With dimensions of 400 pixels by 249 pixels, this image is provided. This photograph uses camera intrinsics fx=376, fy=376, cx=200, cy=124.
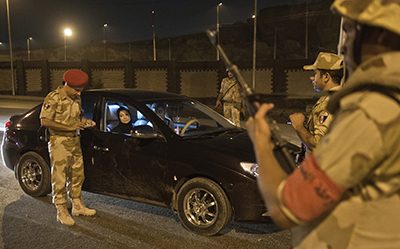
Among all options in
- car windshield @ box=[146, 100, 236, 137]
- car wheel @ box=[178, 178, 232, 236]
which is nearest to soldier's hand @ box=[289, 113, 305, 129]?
car wheel @ box=[178, 178, 232, 236]

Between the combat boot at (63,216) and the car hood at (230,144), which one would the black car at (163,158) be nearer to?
the car hood at (230,144)

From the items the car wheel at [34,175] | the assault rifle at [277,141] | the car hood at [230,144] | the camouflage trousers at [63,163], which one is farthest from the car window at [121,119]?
the assault rifle at [277,141]

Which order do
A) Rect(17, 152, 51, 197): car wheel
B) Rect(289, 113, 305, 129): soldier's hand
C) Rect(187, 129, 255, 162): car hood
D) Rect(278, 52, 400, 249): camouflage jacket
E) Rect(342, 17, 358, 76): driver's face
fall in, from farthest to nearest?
Rect(17, 152, 51, 197): car wheel
Rect(187, 129, 255, 162): car hood
Rect(289, 113, 305, 129): soldier's hand
Rect(342, 17, 358, 76): driver's face
Rect(278, 52, 400, 249): camouflage jacket

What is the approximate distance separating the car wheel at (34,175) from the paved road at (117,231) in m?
0.28

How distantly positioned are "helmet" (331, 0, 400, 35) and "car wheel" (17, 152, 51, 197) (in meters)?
5.25

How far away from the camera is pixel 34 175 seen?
566 cm

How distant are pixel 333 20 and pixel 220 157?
Answer: 4797 inches

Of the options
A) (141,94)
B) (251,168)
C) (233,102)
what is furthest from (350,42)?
(233,102)

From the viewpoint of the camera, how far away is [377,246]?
1.09m

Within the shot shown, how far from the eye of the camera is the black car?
4.13 meters

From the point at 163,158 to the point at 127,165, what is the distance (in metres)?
0.56

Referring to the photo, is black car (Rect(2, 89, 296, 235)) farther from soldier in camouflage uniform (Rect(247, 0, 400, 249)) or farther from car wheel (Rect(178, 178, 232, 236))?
soldier in camouflage uniform (Rect(247, 0, 400, 249))

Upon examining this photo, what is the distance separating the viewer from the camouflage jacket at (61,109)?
15.4 feet

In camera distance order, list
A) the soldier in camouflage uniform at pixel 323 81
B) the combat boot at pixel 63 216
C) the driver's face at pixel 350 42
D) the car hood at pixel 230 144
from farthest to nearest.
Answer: the combat boot at pixel 63 216
the car hood at pixel 230 144
the soldier in camouflage uniform at pixel 323 81
the driver's face at pixel 350 42
